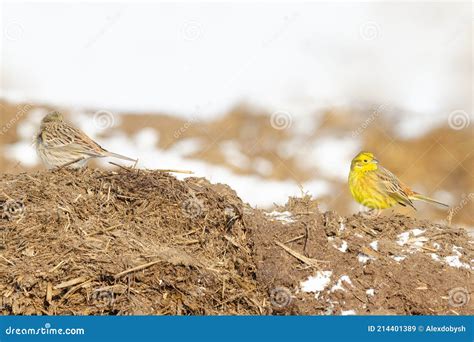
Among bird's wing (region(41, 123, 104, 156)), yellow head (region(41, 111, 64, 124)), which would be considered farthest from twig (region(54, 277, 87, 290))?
yellow head (region(41, 111, 64, 124))

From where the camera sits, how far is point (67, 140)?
9305 millimetres

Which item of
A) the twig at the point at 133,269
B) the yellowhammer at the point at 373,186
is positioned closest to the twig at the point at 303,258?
the twig at the point at 133,269

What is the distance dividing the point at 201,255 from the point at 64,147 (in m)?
3.12

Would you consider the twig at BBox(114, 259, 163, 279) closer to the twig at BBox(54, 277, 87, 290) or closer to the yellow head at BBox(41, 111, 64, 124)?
the twig at BBox(54, 277, 87, 290)

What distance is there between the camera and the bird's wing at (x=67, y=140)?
30.4ft

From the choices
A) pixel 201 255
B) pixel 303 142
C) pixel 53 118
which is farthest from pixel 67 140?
pixel 303 142

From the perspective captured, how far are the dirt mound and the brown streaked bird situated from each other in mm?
1153

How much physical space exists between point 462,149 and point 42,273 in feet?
39.1

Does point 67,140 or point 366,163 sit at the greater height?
point 67,140

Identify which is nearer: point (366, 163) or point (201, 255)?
point (201, 255)

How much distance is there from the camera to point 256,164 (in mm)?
15102

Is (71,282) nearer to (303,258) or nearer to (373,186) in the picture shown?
(303,258)

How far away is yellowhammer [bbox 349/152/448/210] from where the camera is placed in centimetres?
888

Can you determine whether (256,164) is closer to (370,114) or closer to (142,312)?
(370,114)
